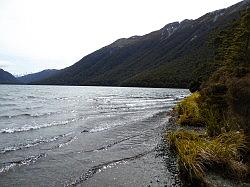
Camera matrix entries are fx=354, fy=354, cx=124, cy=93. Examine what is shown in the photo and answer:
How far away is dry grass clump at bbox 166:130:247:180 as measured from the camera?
14570 mm

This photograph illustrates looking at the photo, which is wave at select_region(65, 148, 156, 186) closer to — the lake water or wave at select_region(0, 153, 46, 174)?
the lake water

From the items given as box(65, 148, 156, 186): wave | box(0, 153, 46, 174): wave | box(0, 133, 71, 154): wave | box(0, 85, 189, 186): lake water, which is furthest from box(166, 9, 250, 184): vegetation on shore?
box(0, 133, 71, 154): wave

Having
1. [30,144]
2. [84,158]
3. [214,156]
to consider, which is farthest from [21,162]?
[214,156]

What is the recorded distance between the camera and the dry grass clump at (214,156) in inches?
574

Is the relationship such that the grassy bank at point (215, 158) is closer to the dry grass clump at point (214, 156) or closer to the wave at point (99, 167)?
the dry grass clump at point (214, 156)

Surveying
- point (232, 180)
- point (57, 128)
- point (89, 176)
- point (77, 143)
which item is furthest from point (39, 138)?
point (232, 180)

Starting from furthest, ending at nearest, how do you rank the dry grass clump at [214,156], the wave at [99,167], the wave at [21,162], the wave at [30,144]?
1. the wave at [30,144]
2. the wave at [21,162]
3. the wave at [99,167]
4. the dry grass clump at [214,156]

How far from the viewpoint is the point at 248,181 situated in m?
14.2

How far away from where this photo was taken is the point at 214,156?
50.7ft

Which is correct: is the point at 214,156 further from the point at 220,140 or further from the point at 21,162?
the point at 21,162

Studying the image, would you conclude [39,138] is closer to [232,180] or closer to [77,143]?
[77,143]

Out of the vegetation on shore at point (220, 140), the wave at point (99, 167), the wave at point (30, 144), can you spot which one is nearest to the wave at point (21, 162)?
the wave at point (30, 144)


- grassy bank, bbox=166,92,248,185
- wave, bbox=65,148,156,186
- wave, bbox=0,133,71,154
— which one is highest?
grassy bank, bbox=166,92,248,185

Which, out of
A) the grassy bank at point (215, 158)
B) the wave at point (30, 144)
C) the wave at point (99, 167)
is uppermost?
the grassy bank at point (215, 158)
